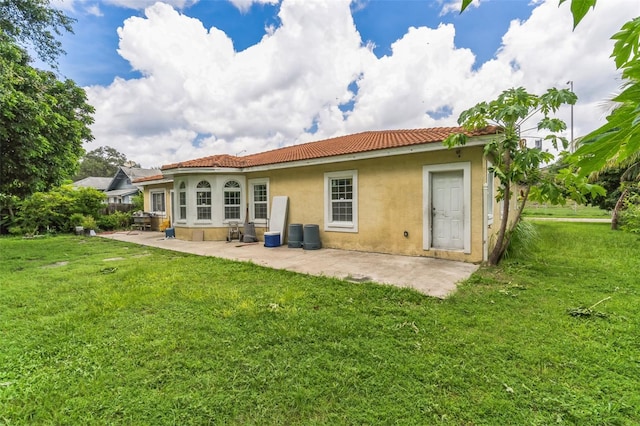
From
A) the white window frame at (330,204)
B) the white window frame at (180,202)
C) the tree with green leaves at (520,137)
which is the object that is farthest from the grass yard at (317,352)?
the white window frame at (180,202)

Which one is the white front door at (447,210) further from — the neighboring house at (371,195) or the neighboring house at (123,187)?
the neighboring house at (123,187)

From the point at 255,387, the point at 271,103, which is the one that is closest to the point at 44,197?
the point at 271,103

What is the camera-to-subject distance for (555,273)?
245 inches

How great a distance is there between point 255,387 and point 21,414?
185 cm

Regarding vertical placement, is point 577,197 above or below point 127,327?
above

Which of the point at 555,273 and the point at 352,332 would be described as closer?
the point at 352,332

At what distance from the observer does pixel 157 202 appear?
16.7m

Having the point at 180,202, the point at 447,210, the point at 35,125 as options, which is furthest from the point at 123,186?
the point at 447,210

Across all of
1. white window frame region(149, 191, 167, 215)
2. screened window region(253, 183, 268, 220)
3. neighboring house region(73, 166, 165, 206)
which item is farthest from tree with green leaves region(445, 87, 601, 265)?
neighboring house region(73, 166, 165, 206)

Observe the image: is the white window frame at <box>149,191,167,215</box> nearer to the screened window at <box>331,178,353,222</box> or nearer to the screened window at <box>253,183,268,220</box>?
the screened window at <box>253,183,268,220</box>

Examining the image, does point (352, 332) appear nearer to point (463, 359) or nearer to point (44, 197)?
point (463, 359)

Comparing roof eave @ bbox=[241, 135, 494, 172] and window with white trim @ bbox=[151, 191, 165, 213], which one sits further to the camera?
window with white trim @ bbox=[151, 191, 165, 213]

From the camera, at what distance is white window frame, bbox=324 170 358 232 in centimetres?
916

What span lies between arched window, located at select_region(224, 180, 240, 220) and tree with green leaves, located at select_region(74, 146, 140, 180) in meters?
47.9
